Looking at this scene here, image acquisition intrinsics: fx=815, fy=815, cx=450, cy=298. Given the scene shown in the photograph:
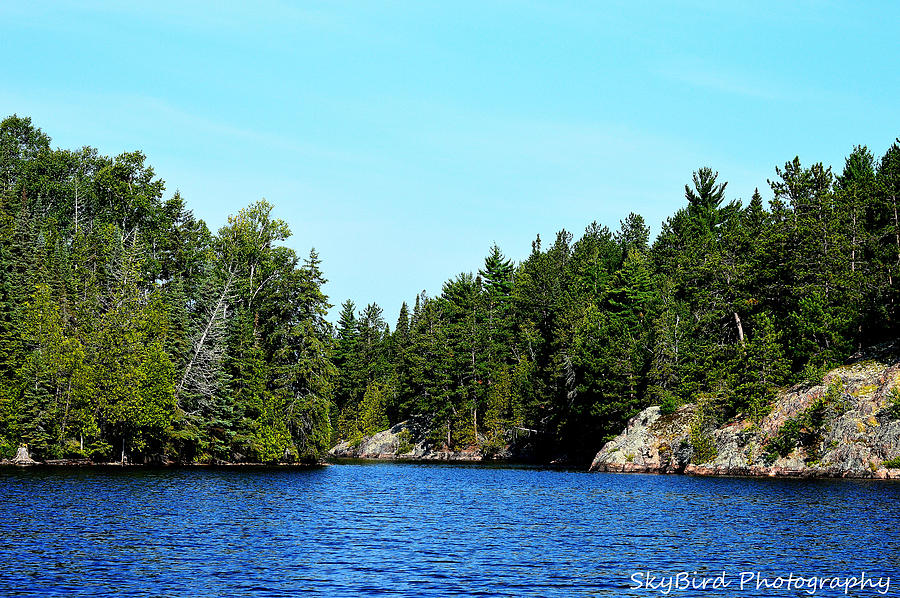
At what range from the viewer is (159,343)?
263 feet

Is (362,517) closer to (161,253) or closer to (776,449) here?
(776,449)

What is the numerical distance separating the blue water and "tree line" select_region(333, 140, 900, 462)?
19.1 metres

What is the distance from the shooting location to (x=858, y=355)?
69812 mm

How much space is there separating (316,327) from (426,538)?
60.3 meters

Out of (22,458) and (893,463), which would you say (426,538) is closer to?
(893,463)

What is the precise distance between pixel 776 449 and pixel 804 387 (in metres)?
6.26

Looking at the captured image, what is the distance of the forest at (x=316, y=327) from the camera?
73562 mm

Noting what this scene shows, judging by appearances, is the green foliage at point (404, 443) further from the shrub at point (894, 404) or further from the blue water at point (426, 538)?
the shrub at point (894, 404)

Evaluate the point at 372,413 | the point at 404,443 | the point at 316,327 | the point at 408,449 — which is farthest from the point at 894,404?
the point at 372,413

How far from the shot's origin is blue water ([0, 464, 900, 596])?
2455 cm

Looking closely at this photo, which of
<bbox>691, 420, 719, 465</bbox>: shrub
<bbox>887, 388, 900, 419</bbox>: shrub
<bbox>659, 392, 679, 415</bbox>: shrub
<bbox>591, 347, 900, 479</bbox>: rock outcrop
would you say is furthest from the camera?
<bbox>659, 392, 679, 415</bbox>: shrub

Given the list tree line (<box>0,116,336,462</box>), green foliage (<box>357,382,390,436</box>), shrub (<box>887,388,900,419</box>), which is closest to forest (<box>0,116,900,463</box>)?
tree line (<box>0,116,336,462</box>)

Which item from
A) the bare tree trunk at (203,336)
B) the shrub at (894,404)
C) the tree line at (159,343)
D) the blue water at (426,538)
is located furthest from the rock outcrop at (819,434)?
the bare tree trunk at (203,336)

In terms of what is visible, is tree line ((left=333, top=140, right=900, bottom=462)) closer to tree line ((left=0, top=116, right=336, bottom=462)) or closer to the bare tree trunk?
tree line ((left=0, top=116, right=336, bottom=462))
